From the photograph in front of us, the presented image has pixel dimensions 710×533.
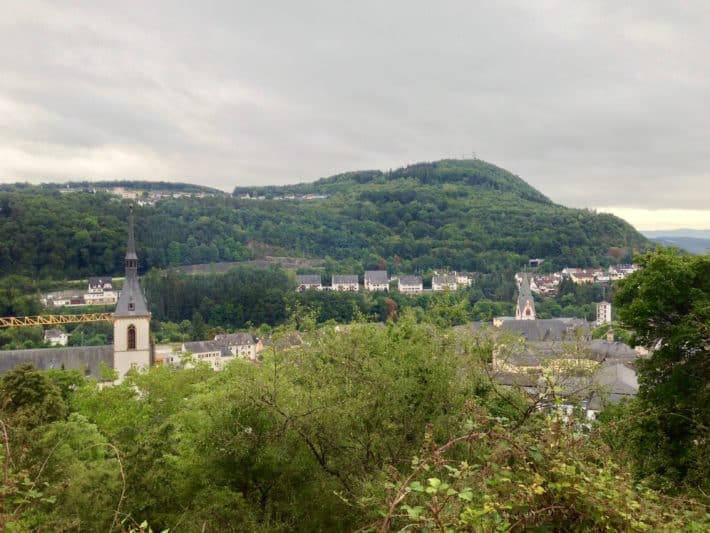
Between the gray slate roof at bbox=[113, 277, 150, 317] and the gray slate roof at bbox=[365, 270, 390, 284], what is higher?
the gray slate roof at bbox=[113, 277, 150, 317]

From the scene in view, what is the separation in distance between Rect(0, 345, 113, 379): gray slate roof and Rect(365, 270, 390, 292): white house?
6462 cm

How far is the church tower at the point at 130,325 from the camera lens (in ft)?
117

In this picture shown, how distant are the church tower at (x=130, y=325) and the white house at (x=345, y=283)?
6096cm

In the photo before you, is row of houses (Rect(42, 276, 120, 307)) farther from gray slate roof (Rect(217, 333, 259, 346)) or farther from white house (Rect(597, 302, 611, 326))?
white house (Rect(597, 302, 611, 326))

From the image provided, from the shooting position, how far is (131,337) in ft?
119

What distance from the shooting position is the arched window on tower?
118 feet

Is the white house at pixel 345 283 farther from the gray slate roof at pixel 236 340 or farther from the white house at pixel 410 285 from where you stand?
the gray slate roof at pixel 236 340

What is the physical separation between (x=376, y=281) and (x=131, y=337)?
66867 mm

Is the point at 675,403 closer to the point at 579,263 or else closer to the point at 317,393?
the point at 317,393

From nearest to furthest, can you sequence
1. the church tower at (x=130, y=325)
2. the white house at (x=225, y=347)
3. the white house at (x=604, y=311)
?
the church tower at (x=130, y=325) < the white house at (x=225, y=347) < the white house at (x=604, y=311)

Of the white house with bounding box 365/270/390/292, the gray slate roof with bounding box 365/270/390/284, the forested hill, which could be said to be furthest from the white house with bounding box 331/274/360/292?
the forested hill

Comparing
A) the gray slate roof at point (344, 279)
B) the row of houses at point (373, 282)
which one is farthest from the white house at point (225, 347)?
the gray slate roof at point (344, 279)

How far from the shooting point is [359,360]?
10.3 metres

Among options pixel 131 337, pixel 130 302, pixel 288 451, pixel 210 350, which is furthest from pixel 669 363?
pixel 210 350
